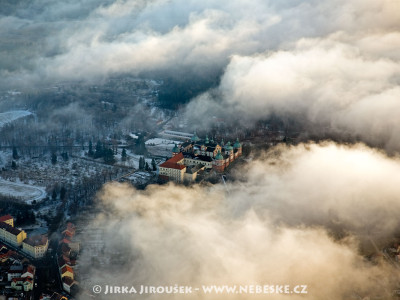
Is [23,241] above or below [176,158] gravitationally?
below

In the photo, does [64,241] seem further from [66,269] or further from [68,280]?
[68,280]

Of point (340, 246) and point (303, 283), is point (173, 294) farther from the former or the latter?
point (340, 246)

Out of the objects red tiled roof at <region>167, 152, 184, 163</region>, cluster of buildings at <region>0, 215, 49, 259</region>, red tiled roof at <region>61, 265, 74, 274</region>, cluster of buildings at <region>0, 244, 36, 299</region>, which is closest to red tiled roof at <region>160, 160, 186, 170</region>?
red tiled roof at <region>167, 152, 184, 163</region>

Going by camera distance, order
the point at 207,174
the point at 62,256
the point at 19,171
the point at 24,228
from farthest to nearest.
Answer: the point at 19,171 → the point at 207,174 → the point at 24,228 → the point at 62,256

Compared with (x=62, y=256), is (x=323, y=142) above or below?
above

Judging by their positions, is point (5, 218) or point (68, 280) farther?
point (5, 218)

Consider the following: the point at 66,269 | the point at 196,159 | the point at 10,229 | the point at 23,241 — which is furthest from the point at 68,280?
the point at 196,159

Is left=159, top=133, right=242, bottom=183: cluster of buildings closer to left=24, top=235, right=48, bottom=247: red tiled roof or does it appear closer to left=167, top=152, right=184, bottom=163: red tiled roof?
left=167, top=152, right=184, bottom=163: red tiled roof

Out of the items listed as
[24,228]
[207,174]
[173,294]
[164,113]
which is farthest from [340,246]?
[164,113]
